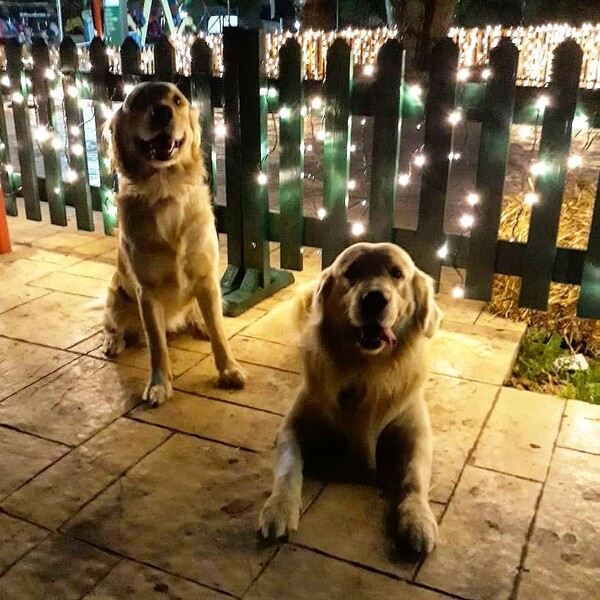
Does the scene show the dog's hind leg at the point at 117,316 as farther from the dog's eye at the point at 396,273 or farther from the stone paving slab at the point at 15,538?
the dog's eye at the point at 396,273

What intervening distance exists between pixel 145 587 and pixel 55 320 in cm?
234

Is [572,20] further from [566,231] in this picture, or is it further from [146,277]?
[146,277]

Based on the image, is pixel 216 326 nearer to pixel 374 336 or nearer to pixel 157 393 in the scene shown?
pixel 157 393

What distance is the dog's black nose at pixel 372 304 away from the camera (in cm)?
231

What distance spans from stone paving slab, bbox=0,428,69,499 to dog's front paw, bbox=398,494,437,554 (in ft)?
4.59

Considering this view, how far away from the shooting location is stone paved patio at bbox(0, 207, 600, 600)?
204cm

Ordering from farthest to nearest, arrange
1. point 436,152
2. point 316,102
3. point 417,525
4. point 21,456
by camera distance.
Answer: point 316,102
point 436,152
point 21,456
point 417,525

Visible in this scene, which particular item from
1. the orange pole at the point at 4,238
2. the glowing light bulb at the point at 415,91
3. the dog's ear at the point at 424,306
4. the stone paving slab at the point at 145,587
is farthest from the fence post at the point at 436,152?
the orange pole at the point at 4,238

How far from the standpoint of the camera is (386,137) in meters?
3.77

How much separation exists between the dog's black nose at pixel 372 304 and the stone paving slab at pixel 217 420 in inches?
30.8

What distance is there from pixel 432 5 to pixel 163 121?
8643 millimetres

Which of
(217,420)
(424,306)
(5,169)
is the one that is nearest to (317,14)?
(5,169)

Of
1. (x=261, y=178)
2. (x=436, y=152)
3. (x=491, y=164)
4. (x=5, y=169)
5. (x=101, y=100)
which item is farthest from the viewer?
(x=5, y=169)

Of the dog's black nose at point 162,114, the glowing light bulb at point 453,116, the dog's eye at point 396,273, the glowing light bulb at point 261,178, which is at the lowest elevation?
the dog's eye at point 396,273
